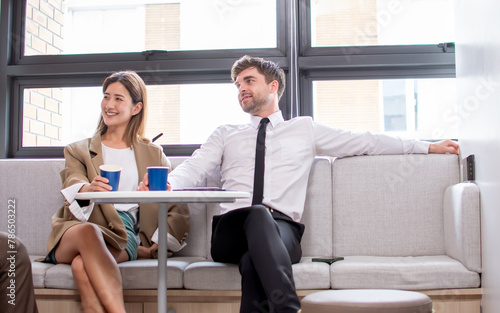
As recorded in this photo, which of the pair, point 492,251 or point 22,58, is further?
point 22,58

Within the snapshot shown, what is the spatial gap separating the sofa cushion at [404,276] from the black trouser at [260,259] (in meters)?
0.29

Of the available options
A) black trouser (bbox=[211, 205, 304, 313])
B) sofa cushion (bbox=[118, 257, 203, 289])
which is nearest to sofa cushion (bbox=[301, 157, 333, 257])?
black trouser (bbox=[211, 205, 304, 313])

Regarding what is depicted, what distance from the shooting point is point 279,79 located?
292cm

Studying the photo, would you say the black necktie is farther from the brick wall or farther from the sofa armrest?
the brick wall

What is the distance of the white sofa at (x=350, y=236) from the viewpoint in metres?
2.25

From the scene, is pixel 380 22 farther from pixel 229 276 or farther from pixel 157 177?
pixel 157 177

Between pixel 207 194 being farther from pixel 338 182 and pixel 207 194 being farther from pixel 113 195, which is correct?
pixel 338 182

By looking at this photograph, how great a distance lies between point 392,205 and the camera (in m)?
2.66

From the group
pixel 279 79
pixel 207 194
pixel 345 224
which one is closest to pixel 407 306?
pixel 207 194

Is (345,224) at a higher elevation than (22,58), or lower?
lower

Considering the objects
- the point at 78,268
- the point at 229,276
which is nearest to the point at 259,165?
the point at 229,276

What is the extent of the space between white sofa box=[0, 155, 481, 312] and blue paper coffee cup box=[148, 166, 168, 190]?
606 millimetres

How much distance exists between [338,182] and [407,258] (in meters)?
0.50

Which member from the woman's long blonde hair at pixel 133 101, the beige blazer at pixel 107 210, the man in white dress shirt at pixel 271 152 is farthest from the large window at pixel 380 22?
the beige blazer at pixel 107 210
